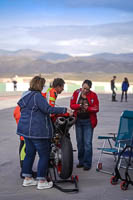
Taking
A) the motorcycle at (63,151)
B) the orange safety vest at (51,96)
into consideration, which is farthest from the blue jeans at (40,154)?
the orange safety vest at (51,96)

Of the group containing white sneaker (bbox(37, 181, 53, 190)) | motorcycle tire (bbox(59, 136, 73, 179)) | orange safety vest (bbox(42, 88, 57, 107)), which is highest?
orange safety vest (bbox(42, 88, 57, 107))

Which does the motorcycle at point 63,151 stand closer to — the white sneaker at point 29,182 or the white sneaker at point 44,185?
the white sneaker at point 44,185

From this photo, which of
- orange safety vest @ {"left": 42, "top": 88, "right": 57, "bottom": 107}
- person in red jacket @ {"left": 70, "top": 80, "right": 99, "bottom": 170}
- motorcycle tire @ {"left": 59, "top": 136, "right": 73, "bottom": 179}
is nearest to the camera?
motorcycle tire @ {"left": 59, "top": 136, "right": 73, "bottom": 179}

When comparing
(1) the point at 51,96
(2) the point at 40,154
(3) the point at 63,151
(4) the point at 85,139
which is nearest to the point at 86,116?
(4) the point at 85,139

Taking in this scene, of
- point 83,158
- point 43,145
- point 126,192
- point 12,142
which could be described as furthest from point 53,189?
point 12,142

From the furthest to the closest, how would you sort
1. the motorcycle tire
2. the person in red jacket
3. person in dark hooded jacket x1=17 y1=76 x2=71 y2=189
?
the person in red jacket, the motorcycle tire, person in dark hooded jacket x1=17 y1=76 x2=71 y2=189

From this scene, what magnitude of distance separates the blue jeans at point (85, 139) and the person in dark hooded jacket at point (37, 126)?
4.34 feet

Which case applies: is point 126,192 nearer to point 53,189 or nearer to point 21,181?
point 53,189

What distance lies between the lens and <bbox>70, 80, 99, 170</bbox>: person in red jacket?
745 cm

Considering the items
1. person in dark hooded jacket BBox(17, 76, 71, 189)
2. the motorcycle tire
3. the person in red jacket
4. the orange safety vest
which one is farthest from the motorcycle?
the person in red jacket

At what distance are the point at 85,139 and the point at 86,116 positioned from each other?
42 centimetres

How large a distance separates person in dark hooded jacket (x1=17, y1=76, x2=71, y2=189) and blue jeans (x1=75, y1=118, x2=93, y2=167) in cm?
132

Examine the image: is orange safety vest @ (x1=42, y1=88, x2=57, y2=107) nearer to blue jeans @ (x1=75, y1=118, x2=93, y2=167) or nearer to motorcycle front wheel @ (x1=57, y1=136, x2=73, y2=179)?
motorcycle front wheel @ (x1=57, y1=136, x2=73, y2=179)

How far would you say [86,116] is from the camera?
297 inches
